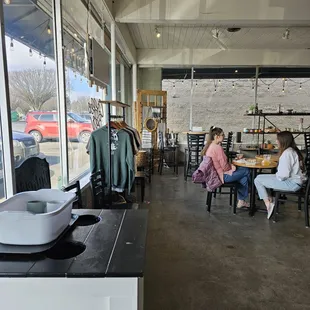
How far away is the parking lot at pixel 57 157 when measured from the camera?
2.37m

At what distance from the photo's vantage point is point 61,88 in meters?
2.62

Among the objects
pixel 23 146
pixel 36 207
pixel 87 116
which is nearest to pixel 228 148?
pixel 87 116

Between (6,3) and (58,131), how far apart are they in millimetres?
1191

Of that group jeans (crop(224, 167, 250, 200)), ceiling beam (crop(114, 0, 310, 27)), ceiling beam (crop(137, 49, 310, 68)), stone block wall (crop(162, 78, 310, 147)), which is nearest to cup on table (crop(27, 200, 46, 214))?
jeans (crop(224, 167, 250, 200))

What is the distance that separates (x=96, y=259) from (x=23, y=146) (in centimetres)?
127

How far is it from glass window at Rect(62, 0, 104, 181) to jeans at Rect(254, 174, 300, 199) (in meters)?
2.48

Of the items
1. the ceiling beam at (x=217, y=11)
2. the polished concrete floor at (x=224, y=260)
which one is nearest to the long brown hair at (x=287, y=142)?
the polished concrete floor at (x=224, y=260)

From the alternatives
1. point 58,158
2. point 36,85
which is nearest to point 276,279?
point 58,158

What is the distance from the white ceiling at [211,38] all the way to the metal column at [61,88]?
3222 millimetres

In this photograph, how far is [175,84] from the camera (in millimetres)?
8109

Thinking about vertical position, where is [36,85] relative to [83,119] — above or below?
above

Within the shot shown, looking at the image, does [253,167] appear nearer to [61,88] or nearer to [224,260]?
[224,260]

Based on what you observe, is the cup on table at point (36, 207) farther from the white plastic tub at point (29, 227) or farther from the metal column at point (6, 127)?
the metal column at point (6, 127)

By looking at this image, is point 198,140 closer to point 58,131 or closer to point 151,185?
point 151,185
